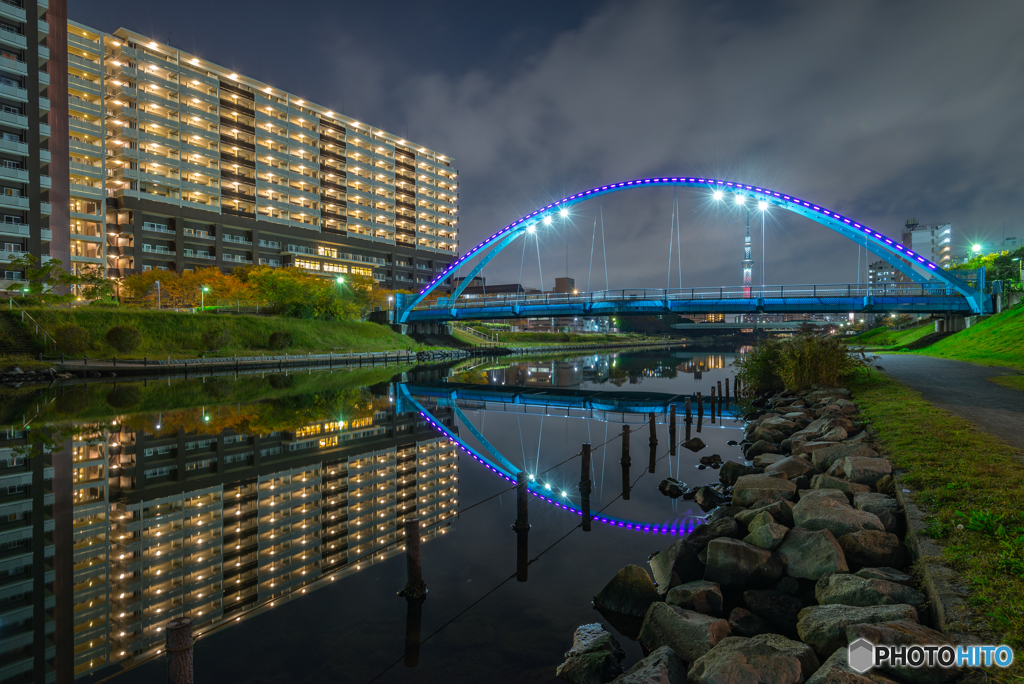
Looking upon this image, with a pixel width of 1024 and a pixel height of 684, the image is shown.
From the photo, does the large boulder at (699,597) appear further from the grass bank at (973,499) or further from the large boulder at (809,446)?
the large boulder at (809,446)

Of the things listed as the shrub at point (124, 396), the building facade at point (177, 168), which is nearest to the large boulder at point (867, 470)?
the shrub at point (124, 396)

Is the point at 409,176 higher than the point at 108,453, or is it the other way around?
the point at 409,176

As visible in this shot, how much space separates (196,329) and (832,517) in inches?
2098

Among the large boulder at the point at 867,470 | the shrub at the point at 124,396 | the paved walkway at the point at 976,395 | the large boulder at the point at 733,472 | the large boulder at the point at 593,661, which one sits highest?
the paved walkway at the point at 976,395

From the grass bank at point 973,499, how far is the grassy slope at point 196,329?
48.9 metres

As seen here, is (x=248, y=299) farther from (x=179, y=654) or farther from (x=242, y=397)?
(x=179, y=654)

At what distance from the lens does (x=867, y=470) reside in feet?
28.8

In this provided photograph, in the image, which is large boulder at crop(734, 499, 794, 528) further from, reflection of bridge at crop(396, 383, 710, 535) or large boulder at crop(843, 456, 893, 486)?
reflection of bridge at crop(396, 383, 710, 535)

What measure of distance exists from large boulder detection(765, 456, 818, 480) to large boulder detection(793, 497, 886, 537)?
100 inches

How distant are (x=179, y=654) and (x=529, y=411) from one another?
23796 mm

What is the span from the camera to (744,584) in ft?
21.9

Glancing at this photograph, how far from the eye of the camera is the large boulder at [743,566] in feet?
21.8

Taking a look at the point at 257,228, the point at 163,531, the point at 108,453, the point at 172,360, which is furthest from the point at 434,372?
the point at 257,228

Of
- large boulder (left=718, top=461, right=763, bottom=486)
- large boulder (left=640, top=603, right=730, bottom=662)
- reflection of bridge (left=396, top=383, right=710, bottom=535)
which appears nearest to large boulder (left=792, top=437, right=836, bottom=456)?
large boulder (left=718, top=461, right=763, bottom=486)
